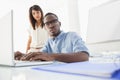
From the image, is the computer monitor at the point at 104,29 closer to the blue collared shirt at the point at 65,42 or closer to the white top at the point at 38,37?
the blue collared shirt at the point at 65,42

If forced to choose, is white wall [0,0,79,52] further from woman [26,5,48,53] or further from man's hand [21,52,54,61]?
man's hand [21,52,54,61]

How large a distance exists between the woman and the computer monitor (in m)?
1.01

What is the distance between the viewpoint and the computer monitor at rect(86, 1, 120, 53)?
0.90 metres

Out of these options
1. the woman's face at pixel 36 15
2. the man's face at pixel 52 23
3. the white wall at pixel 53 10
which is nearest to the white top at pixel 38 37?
the woman's face at pixel 36 15

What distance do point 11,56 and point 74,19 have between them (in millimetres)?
2180

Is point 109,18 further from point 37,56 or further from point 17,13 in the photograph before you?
point 17,13

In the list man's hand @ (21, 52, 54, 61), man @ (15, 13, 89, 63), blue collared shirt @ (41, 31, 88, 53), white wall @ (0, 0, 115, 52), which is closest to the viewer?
man's hand @ (21, 52, 54, 61)

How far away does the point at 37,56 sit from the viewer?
0.82m

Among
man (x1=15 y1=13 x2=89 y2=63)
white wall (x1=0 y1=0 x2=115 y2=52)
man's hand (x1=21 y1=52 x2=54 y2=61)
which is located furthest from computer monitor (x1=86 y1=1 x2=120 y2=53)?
white wall (x1=0 y1=0 x2=115 y2=52)

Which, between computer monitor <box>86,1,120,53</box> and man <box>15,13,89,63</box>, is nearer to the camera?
computer monitor <box>86,1,120,53</box>

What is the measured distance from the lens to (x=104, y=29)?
1.01 m

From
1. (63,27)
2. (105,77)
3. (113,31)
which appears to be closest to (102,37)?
(113,31)

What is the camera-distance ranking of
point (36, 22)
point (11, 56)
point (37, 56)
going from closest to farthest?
1. point (11, 56)
2. point (37, 56)
3. point (36, 22)

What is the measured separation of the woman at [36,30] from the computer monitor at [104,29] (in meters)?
1.01
